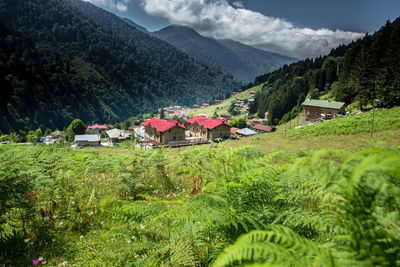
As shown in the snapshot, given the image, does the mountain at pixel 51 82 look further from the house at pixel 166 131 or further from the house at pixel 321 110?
the house at pixel 321 110

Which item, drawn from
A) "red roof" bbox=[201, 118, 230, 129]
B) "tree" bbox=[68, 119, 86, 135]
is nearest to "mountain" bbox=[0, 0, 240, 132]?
"tree" bbox=[68, 119, 86, 135]

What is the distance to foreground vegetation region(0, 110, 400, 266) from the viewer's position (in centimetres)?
115

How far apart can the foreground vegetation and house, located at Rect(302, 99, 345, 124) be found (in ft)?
183

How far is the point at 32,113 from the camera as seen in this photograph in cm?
10238

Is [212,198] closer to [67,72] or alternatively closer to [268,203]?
[268,203]

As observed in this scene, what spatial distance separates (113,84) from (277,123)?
15347 centimetres

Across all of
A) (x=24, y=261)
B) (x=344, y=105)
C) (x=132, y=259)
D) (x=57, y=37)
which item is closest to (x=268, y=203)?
(x=132, y=259)

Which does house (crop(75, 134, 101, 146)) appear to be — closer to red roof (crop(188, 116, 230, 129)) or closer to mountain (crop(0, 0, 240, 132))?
red roof (crop(188, 116, 230, 129))

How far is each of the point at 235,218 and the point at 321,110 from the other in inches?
2407

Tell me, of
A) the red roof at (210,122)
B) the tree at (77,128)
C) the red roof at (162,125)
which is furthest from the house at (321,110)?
the tree at (77,128)

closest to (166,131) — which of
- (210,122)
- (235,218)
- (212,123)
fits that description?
(210,122)

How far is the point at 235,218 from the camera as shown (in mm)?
2275

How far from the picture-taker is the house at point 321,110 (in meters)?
50.1

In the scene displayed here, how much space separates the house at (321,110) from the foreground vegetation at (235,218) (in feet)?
183
